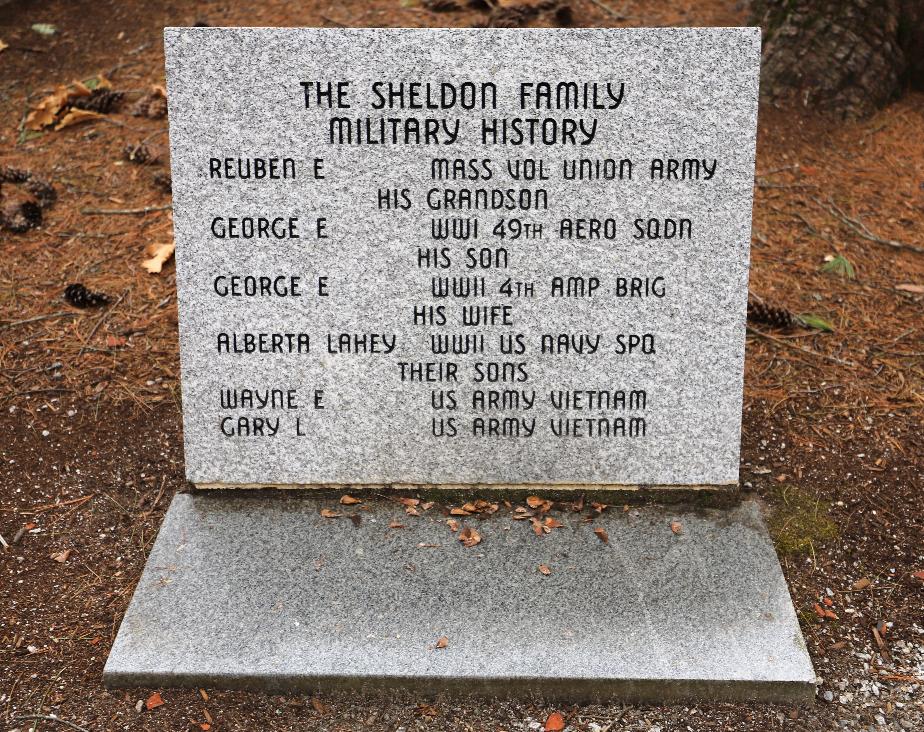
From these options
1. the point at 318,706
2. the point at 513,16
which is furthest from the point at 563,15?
the point at 318,706

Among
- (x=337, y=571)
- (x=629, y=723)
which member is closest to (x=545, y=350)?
(x=337, y=571)

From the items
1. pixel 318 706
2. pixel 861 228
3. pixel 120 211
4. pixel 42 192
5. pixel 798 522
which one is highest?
pixel 42 192

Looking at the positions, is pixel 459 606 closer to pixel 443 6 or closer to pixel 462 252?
pixel 462 252

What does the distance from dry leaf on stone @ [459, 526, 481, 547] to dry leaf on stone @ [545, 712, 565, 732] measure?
2.30 feet

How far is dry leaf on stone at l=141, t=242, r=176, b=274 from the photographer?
4.99m

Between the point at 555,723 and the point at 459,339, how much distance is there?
1324mm

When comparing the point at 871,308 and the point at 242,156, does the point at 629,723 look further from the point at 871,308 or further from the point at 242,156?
the point at 871,308

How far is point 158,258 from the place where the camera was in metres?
5.05

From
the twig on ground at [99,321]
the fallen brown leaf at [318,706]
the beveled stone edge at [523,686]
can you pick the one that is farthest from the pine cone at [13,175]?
the fallen brown leaf at [318,706]

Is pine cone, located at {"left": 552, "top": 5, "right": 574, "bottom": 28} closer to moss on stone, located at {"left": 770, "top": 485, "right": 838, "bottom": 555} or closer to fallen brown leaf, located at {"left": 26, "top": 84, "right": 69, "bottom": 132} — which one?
fallen brown leaf, located at {"left": 26, "top": 84, "right": 69, "bottom": 132}

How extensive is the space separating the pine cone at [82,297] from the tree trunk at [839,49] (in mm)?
4136

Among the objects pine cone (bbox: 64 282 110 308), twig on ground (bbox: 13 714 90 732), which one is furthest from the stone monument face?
pine cone (bbox: 64 282 110 308)

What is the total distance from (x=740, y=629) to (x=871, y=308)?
240 cm

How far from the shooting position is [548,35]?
3.20m
